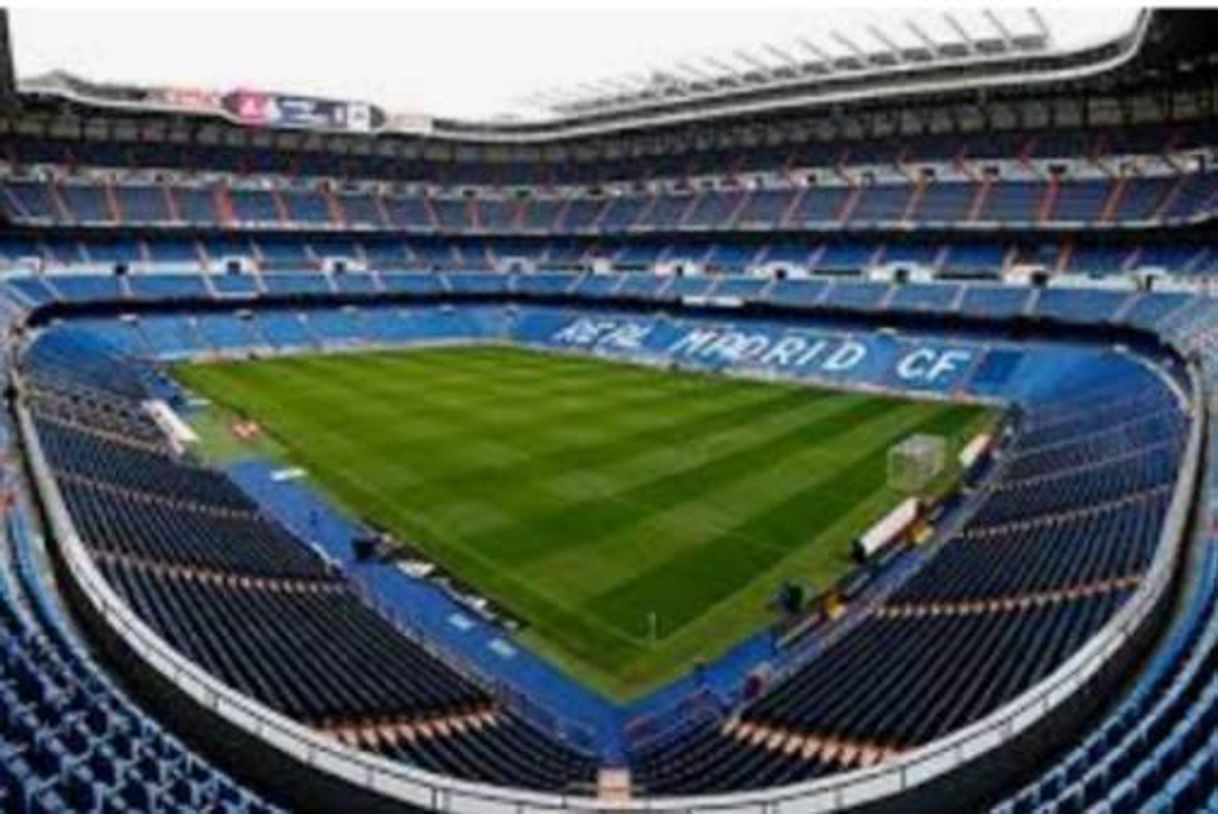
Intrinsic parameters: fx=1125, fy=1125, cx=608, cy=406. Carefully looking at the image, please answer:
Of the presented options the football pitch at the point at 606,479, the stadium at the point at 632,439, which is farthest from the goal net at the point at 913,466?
the football pitch at the point at 606,479

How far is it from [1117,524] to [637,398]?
1070 inches

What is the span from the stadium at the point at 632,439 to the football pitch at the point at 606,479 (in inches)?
8.8

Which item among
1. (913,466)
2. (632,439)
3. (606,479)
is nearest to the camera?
(913,466)

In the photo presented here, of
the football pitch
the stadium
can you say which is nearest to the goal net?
the stadium

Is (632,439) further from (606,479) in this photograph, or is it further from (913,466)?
(913,466)

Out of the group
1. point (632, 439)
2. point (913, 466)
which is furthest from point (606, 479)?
point (913, 466)

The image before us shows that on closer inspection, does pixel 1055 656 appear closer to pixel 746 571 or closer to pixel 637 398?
pixel 746 571

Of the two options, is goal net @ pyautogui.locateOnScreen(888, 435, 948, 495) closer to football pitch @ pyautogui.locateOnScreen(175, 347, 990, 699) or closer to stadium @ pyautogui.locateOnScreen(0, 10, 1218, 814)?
stadium @ pyautogui.locateOnScreen(0, 10, 1218, 814)

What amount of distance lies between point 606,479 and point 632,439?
577 centimetres

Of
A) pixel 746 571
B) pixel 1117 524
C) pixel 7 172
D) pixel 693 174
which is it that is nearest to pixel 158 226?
→ pixel 7 172

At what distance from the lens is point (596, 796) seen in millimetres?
16594

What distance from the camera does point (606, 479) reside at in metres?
34.4

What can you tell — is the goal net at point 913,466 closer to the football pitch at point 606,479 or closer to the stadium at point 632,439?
the stadium at point 632,439

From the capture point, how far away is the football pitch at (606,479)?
2450 cm
